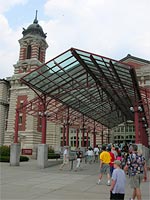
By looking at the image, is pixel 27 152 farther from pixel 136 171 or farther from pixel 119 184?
pixel 119 184

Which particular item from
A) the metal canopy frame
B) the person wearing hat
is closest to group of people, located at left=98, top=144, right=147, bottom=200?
the person wearing hat

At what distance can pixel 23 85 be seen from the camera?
4969 cm

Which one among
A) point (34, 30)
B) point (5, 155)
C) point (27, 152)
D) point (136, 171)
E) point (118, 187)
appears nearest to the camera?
point (118, 187)

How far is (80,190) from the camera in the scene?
993cm

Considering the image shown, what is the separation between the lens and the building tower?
46.5 meters

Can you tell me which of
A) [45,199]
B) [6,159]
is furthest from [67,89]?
[45,199]

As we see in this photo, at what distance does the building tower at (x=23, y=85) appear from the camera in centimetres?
4647

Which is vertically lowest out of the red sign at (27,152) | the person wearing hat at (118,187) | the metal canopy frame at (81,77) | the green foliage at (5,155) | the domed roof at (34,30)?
the red sign at (27,152)

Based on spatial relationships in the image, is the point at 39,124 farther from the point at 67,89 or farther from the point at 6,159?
the point at 67,89

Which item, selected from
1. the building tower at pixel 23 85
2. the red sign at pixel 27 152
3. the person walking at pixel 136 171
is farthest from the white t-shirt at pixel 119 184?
the building tower at pixel 23 85

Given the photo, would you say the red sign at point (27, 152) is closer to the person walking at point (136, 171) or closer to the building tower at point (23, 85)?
the building tower at point (23, 85)

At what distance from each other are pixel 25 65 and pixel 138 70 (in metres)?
22.1

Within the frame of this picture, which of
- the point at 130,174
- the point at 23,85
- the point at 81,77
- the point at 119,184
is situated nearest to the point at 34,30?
the point at 23,85

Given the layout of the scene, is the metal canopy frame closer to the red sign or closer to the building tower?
the red sign
